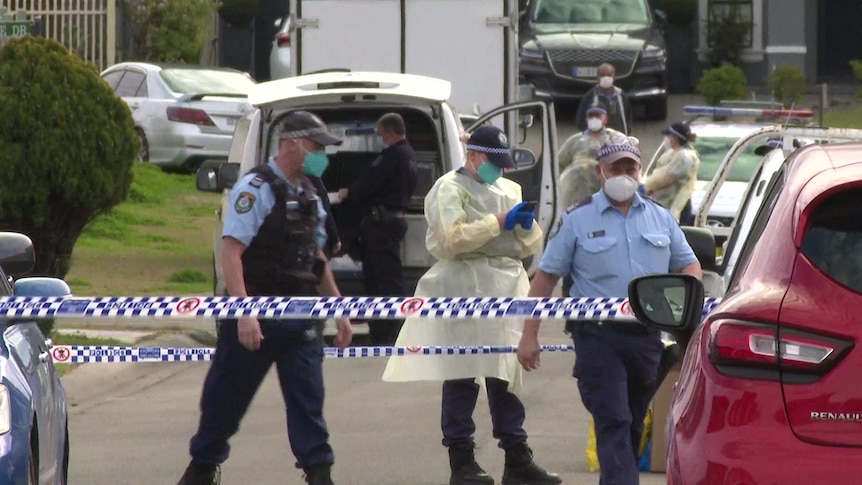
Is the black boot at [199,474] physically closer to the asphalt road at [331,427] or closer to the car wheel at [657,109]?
the asphalt road at [331,427]

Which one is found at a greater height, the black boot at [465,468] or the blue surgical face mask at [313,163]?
the blue surgical face mask at [313,163]

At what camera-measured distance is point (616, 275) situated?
696 centimetres

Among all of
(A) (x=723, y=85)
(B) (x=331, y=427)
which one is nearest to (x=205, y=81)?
(A) (x=723, y=85)

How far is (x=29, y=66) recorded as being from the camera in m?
12.8

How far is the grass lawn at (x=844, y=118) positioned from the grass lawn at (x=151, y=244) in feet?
31.0

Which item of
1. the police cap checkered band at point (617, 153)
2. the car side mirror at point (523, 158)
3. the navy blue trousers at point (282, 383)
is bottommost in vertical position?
the navy blue trousers at point (282, 383)

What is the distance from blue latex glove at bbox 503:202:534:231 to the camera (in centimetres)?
798

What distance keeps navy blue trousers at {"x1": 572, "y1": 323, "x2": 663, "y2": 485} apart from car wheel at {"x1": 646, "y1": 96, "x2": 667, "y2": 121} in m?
19.1

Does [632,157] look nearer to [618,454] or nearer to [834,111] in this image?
[618,454]

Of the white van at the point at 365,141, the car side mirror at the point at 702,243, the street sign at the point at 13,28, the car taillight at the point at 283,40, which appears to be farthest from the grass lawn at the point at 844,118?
the car side mirror at the point at 702,243

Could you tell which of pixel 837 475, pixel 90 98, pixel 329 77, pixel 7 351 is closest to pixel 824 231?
pixel 837 475

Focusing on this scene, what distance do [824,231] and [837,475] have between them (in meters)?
0.60

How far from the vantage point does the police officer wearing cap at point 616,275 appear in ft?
22.4

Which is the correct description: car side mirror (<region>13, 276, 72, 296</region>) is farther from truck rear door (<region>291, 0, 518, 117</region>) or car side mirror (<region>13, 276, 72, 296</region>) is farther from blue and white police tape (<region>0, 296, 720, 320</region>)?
truck rear door (<region>291, 0, 518, 117</region>)
